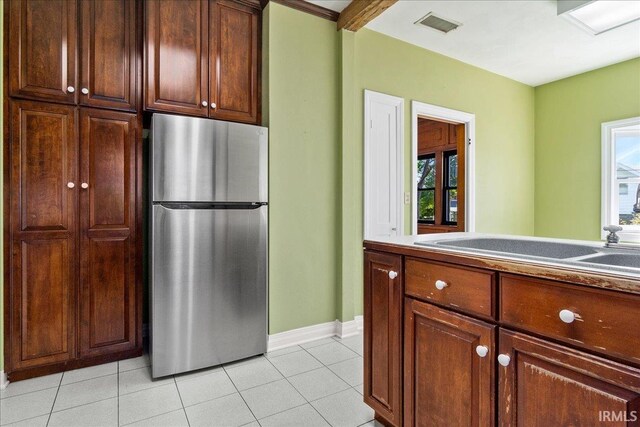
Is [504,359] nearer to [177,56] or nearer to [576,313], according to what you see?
[576,313]

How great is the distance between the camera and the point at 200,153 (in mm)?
2174

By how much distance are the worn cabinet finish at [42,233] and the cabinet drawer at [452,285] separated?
2.12 meters

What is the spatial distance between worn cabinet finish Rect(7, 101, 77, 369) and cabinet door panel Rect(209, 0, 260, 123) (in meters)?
0.95

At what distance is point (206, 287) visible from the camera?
7.27ft

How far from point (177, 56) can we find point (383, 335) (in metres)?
2.22

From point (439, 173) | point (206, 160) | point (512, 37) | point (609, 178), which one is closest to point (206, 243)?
point (206, 160)

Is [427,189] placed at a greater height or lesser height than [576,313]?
greater

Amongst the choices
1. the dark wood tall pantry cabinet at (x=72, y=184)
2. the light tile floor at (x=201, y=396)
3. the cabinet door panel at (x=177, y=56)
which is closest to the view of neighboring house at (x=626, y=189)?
the light tile floor at (x=201, y=396)

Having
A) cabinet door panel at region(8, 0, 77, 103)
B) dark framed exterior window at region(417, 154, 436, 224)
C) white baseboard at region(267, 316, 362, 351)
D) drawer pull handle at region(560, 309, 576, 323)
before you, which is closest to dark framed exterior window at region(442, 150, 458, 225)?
dark framed exterior window at region(417, 154, 436, 224)

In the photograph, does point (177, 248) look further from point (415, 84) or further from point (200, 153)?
point (415, 84)

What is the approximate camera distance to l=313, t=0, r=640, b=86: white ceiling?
2830 mm

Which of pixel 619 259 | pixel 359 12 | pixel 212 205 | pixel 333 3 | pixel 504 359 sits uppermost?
pixel 333 3

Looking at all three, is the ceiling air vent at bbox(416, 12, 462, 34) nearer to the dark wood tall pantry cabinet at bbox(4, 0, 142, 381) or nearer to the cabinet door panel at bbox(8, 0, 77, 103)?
the dark wood tall pantry cabinet at bbox(4, 0, 142, 381)

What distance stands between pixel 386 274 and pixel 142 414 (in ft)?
4.74
